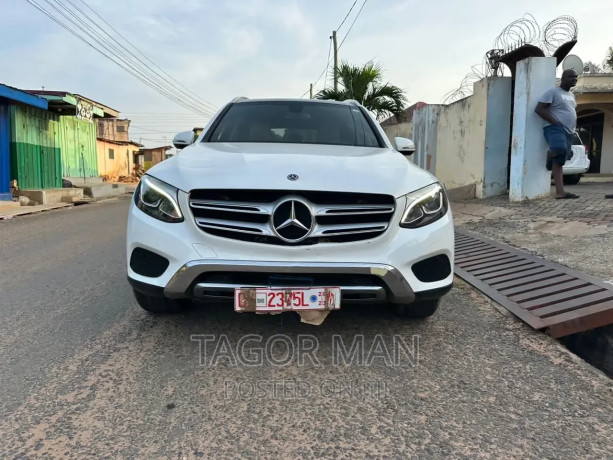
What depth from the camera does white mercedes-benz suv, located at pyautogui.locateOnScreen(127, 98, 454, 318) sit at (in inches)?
92.8

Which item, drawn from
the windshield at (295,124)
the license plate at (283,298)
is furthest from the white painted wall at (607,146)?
the license plate at (283,298)

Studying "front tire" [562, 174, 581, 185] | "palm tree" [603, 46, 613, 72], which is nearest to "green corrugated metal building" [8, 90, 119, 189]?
"front tire" [562, 174, 581, 185]

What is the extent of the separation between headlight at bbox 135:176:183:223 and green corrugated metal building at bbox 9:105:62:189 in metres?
13.4

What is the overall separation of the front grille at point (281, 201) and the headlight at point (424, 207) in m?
0.10

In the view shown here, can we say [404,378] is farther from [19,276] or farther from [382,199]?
[19,276]

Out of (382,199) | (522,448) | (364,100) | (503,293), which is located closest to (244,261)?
(382,199)

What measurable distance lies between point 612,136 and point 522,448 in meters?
19.6

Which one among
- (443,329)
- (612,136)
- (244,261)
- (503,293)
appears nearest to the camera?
(244,261)

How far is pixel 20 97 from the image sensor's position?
12617 millimetres

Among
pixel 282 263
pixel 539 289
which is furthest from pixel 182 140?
pixel 539 289

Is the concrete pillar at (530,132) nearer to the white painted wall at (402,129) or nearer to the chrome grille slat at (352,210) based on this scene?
the chrome grille slat at (352,210)

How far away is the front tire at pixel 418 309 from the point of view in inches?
117

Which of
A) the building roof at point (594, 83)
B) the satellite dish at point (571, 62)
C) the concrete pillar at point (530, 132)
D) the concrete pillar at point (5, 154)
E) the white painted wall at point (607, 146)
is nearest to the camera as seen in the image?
the concrete pillar at point (530, 132)

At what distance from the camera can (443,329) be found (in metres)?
3.06
